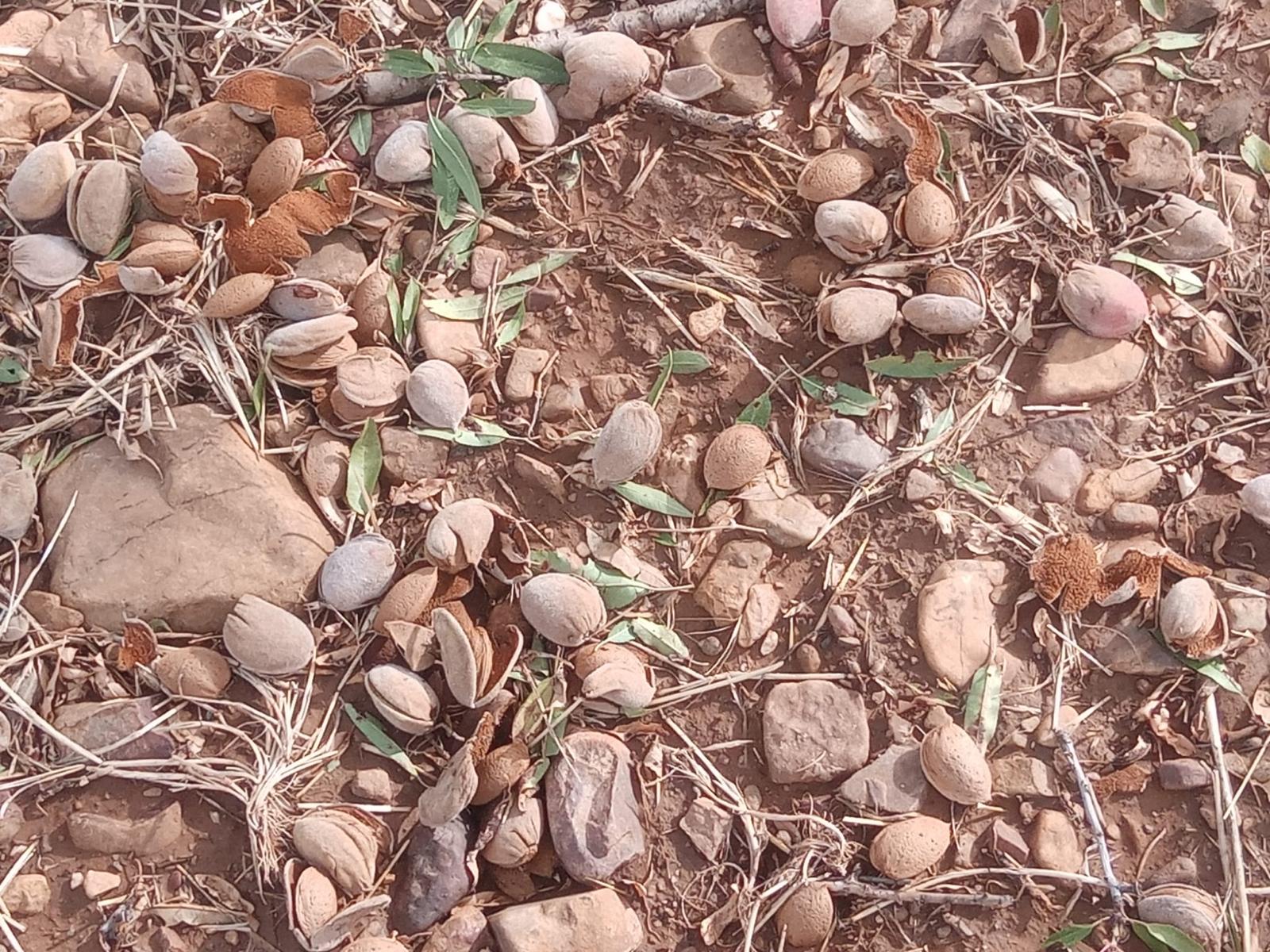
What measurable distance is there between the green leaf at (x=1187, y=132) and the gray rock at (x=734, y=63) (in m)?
0.61

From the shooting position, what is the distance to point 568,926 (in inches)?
54.4

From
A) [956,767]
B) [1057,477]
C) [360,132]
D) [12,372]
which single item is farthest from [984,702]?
[12,372]

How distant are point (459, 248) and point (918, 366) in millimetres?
704

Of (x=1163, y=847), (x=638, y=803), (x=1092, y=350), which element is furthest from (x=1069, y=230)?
(x=638, y=803)

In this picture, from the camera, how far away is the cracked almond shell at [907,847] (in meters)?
1.38

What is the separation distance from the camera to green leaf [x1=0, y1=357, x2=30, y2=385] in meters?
1.56

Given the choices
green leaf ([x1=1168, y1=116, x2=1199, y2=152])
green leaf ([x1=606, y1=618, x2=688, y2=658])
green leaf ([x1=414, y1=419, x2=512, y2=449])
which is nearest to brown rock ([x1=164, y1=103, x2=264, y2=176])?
green leaf ([x1=414, y1=419, x2=512, y2=449])

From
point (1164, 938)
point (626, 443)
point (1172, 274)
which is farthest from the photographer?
point (1172, 274)

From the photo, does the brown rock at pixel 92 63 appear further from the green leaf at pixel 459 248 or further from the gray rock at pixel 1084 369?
the gray rock at pixel 1084 369

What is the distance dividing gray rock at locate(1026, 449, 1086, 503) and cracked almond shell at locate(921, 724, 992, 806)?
366 mm

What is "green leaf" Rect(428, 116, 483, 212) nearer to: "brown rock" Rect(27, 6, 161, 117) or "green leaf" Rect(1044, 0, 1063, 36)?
"brown rock" Rect(27, 6, 161, 117)

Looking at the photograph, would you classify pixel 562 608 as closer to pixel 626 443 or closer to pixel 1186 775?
pixel 626 443

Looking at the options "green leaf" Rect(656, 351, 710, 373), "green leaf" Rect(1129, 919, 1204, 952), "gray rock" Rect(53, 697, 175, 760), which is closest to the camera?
"green leaf" Rect(1129, 919, 1204, 952)

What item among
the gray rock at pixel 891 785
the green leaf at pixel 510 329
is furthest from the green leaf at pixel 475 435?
the gray rock at pixel 891 785
